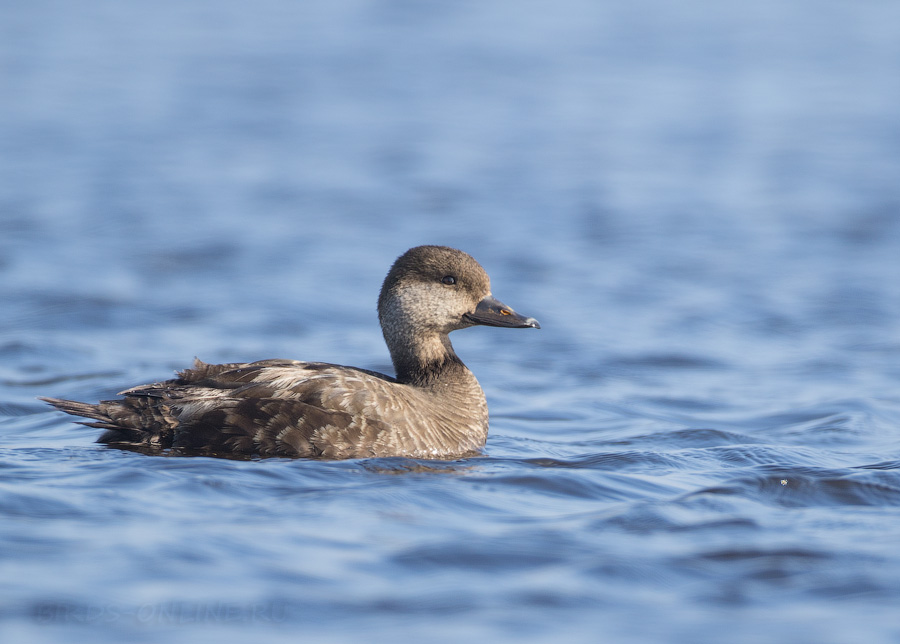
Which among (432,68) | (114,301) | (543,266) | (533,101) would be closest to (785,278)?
(543,266)

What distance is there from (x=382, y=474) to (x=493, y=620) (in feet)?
6.75

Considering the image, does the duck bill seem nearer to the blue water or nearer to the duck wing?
the blue water

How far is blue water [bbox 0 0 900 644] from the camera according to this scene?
5.80m

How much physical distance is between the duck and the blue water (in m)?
0.22

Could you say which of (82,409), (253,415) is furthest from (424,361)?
(82,409)

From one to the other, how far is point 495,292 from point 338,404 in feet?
20.0

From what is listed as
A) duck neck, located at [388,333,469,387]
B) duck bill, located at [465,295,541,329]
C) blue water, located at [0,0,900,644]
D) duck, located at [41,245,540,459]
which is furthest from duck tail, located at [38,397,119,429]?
duck bill, located at [465,295,541,329]

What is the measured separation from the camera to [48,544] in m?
6.09

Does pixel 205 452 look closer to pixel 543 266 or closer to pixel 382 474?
pixel 382 474

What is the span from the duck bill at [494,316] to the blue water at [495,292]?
84 cm

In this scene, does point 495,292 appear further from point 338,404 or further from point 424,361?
point 338,404

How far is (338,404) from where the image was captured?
768 cm

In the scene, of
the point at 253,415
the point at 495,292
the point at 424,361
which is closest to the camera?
the point at 253,415

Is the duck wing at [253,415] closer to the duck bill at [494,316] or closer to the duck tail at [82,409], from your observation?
the duck tail at [82,409]
